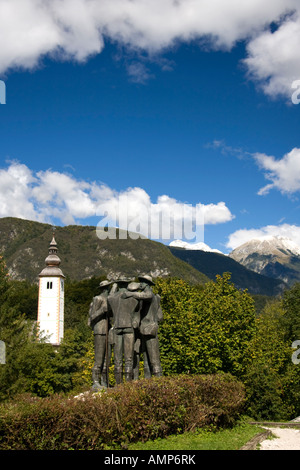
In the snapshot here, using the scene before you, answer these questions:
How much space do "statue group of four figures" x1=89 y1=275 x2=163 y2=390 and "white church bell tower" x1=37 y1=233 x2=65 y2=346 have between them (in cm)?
5335

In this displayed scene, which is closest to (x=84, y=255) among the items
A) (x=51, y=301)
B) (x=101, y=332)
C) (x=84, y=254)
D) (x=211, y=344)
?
(x=84, y=254)

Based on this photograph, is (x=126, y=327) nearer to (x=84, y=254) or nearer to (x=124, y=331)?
(x=124, y=331)

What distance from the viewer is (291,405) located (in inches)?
1156

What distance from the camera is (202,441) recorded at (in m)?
9.82

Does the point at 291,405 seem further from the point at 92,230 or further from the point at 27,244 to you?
the point at 92,230

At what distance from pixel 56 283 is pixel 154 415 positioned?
60.0 meters

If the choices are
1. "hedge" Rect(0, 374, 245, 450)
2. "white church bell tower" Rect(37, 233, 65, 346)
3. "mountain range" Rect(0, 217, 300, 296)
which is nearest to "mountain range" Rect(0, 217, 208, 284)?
"mountain range" Rect(0, 217, 300, 296)

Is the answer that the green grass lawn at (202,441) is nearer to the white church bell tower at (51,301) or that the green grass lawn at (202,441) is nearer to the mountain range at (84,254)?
the white church bell tower at (51,301)

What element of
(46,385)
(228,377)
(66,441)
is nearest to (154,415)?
(66,441)

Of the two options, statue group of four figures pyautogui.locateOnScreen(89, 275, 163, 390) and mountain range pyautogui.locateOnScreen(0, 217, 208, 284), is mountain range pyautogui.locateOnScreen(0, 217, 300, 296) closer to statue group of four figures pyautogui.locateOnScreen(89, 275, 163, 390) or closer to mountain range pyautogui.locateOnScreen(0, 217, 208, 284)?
mountain range pyautogui.locateOnScreen(0, 217, 208, 284)

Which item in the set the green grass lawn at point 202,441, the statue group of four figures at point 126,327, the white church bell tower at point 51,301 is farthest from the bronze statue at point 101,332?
the white church bell tower at point 51,301

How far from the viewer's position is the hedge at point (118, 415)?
8.12 m

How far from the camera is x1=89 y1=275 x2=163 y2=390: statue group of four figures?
12.9m
